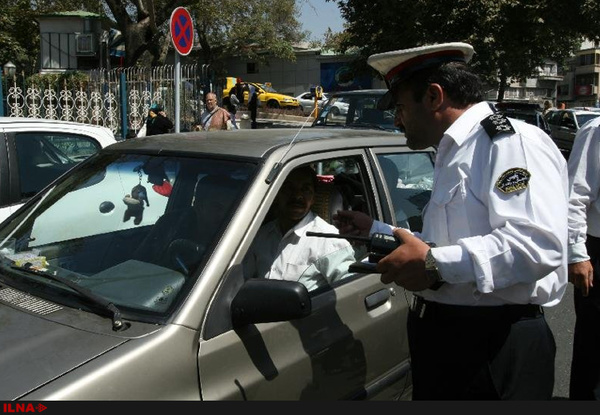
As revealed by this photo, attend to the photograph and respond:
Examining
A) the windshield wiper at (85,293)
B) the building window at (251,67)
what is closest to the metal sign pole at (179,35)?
the windshield wiper at (85,293)

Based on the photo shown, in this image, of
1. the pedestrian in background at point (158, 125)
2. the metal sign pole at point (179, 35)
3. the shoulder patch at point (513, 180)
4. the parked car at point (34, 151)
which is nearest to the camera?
the shoulder patch at point (513, 180)

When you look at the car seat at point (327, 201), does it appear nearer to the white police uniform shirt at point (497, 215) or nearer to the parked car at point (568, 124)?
the white police uniform shirt at point (497, 215)

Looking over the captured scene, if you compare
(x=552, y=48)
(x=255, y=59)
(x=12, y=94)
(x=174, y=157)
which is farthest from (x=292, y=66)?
(x=174, y=157)

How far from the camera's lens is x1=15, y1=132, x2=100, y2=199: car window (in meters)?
4.29

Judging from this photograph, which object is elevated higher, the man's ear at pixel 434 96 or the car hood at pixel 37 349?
the man's ear at pixel 434 96

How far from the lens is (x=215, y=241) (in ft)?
6.55

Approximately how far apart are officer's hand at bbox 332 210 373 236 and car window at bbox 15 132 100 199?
2855mm

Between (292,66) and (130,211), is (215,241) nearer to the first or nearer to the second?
(130,211)

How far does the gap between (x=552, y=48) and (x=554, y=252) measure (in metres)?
24.9

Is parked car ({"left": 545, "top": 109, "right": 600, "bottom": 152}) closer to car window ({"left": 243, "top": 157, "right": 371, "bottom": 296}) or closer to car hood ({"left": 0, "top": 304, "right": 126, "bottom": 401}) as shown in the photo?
car window ({"left": 243, "top": 157, "right": 371, "bottom": 296})

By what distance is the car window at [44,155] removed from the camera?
4285 millimetres

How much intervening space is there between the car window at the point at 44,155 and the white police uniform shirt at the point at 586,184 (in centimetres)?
360

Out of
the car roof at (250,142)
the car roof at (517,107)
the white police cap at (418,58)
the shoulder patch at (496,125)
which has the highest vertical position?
the car roof at (517,107)

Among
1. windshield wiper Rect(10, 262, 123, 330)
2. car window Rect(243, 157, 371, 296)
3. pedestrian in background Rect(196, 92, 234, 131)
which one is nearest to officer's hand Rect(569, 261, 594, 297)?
car window Rect(243, 157, 371, 296)
